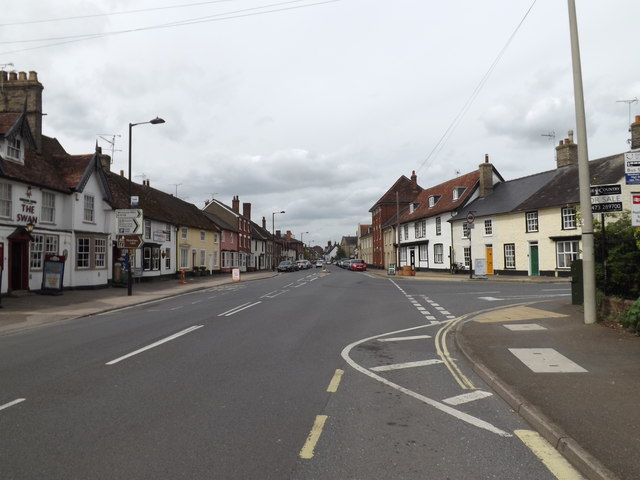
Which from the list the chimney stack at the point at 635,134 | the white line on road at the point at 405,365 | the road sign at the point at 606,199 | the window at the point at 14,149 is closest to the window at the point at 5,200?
the window at the point at 14,149

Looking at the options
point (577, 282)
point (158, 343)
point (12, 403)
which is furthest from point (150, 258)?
point (12, 403)

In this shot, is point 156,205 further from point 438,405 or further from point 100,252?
point 438,405

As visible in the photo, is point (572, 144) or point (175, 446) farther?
point (572, 144)

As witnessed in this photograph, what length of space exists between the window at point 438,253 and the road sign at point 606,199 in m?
36.2

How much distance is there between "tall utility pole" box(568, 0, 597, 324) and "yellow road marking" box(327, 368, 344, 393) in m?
6.44

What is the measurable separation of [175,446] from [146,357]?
418 centimetres

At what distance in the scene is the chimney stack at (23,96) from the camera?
23844mm

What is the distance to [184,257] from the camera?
4122cm

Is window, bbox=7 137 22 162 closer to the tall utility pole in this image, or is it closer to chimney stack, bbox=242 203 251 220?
the tall utility pole

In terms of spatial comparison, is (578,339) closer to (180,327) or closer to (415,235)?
(180,327)

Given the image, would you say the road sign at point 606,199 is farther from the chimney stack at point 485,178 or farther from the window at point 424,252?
the window at point 424,252

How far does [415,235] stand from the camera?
52.9 metres

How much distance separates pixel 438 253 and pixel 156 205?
28.3 meters

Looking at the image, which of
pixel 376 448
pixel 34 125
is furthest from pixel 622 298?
pixel 34 125
